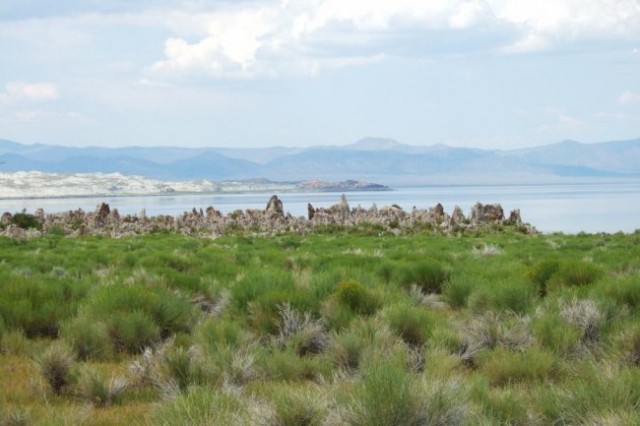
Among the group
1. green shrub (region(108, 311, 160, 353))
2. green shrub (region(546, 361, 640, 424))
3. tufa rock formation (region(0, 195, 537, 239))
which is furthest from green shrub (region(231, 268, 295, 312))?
tufa rock formation (region(0, 195, 537, 239))

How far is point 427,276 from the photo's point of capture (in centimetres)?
1538

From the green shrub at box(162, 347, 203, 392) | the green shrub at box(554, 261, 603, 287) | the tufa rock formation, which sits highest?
the green shrub at box(554, 261, 603, 287)

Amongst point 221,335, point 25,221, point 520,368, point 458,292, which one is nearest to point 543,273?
point 458,292

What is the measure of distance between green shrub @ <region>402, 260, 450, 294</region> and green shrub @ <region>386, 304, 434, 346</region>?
4993mm

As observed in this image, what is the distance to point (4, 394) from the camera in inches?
307

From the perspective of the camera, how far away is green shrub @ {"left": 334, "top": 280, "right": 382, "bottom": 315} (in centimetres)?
1105

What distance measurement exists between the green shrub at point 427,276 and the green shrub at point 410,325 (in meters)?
4.99

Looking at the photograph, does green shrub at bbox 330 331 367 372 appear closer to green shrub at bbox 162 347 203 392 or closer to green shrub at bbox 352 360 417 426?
green shrub at bbox 162 347 203 392

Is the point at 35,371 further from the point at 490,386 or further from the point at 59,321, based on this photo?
the point at 490,386

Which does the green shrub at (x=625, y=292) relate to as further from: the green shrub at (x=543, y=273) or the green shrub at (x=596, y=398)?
the green shrub at (x=596, y=398)

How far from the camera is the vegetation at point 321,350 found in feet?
20.4

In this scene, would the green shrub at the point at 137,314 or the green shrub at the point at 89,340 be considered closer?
the green shrub at the point at 89,340

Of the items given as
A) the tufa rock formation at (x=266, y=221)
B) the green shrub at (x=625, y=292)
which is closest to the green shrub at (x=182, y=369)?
the green shrub at (x=625, y=292)

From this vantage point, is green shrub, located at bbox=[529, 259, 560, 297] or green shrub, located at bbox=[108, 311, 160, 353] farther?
green shrub, located at bbox=[529, 259, 560, 297]
